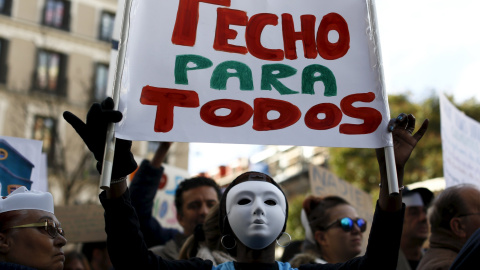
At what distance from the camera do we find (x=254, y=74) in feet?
8.15

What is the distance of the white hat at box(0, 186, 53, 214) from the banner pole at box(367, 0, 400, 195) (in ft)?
4.70

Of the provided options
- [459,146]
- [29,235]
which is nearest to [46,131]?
[459,146]

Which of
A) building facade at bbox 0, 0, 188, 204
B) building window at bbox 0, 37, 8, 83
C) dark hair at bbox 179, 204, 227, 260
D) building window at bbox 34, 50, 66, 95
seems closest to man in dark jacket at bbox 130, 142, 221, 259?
dark hair at bbox 179, 204, 227, 260

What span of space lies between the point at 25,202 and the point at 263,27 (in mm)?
1245

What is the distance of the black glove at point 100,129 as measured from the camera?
6.95 ft

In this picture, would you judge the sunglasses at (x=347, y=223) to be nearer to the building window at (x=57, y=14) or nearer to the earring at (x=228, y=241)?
the earring at (x=228, y=241)

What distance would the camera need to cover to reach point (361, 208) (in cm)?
542

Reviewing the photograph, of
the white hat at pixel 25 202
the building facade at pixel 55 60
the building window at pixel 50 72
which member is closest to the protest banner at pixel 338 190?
the white hat at pixel 25 202

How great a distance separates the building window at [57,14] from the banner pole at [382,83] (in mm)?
Answer: 23472

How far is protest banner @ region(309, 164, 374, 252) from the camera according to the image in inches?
206

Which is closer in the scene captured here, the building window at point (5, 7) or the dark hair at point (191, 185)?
the dark hair at point (191, 185)

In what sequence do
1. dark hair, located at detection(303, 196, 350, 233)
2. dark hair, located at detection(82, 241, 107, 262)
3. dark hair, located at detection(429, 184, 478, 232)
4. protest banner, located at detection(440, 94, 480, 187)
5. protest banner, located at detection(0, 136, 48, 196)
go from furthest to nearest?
dark hair, located at detection(82, 241, 107, 262) < protest banner, located at detection(440, 94, 480, 187) < dark hair, located at detection(303, 196, 350, 233) < protest banner, located at detection(0, 136, 48, 196) < dark hair, located at detection(429, 184, 478, 232)

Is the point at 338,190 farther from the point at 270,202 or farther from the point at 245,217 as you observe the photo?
the point at 245,217

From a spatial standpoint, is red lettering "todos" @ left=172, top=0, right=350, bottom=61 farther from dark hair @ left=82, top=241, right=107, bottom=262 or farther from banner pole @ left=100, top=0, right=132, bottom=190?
dark hair @ left=82, top=241, right=107, bottom=262
